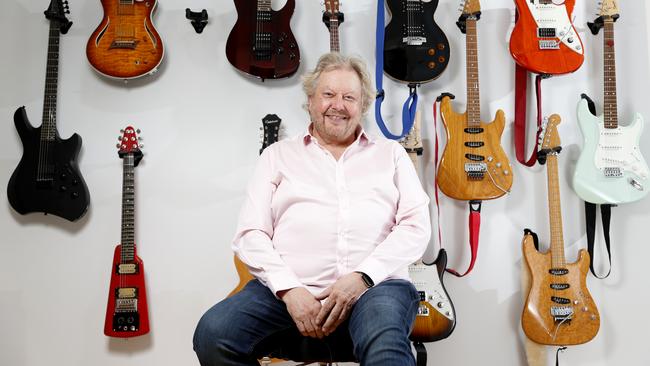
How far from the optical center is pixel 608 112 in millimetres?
2295

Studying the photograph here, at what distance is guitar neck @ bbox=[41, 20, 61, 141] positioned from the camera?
223 cm

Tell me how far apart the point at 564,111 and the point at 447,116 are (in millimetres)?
627

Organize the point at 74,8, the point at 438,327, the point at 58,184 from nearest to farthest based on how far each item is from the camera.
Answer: the point at 438,327, the point at 58,184, the point at 74,8

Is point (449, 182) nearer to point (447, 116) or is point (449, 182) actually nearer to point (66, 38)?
point (447, 116)

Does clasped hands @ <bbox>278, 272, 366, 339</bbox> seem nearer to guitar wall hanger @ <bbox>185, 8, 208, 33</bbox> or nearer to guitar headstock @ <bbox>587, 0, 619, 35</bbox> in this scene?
guitar wall hanger @ <bbox>185, 8, 208, 33</bbox>

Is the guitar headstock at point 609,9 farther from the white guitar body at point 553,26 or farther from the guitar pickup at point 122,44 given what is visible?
the guitar pickup at point 122,44

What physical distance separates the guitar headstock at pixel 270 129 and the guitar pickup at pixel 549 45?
1.19 m

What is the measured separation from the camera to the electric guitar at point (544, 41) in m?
2.23

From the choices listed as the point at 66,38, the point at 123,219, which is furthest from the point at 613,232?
the point at 66,38

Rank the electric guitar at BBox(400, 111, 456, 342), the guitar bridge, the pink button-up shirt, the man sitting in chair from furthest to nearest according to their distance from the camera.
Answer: the guitar bridge < the electric guitar at BBox(400, 111, 456, 342) < the pink button-up shirt < the man sitting in chair

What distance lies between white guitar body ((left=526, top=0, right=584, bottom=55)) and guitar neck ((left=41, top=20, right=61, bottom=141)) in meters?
2.09

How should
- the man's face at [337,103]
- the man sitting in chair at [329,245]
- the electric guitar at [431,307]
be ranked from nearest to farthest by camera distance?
the man sitting in chair at [329,245] → the man's face at [337,103] → the electric guitar at [431,307]

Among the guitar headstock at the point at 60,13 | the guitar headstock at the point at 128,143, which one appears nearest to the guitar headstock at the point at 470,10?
the guitar headstock at the point at 128,143

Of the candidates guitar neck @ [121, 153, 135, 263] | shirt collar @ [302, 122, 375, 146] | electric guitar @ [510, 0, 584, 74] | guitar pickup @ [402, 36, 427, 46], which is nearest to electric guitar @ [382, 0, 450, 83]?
guitar pickup @ [402, 36, 427, 46]
